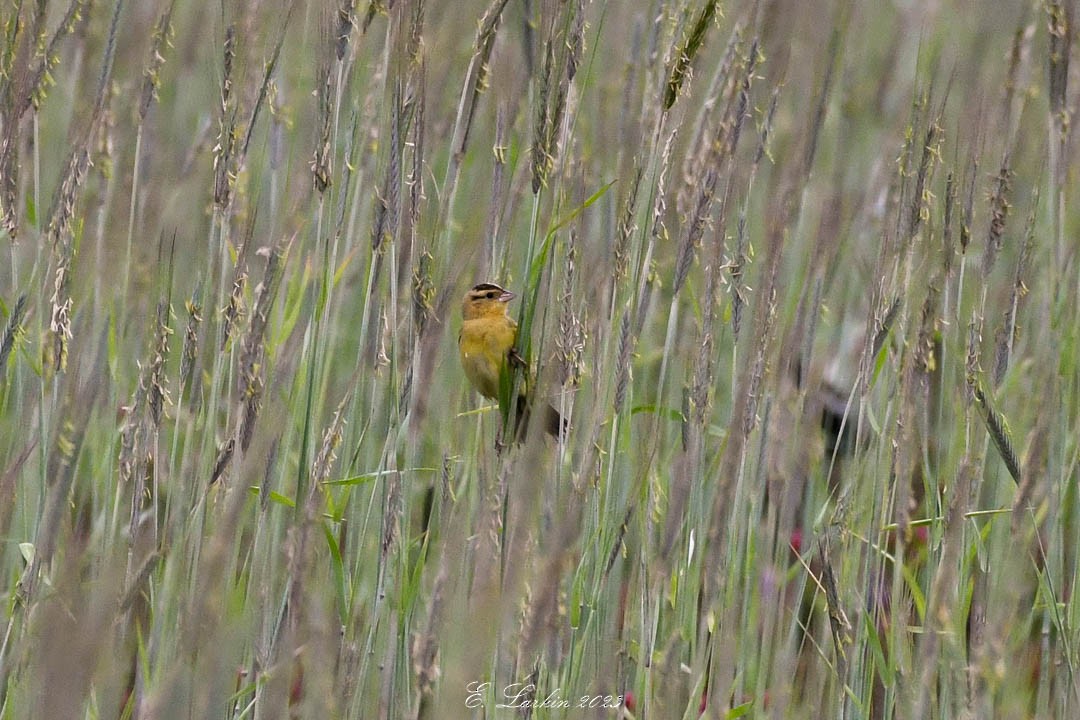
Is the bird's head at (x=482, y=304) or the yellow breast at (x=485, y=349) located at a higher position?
the bird's head at (x=482, y=304)

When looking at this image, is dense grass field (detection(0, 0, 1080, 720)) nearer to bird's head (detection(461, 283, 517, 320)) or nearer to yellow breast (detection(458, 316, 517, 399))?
yellow breast (detection(458, 316, 517, 399))

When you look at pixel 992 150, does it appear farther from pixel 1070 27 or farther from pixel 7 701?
pixel 7 701

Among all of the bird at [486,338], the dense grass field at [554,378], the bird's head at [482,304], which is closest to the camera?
the dense grass field at [554,378]

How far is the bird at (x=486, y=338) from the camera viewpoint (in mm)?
2311

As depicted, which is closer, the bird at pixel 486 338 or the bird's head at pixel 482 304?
the bird at pixel 486 338

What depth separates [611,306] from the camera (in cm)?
156

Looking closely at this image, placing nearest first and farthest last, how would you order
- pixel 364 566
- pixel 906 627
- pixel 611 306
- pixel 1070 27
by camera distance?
pixel 1070 27, pixel 611 306, pixel 906 627, pixel 364 566

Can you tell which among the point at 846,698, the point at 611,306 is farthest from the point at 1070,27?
the point at 846,698

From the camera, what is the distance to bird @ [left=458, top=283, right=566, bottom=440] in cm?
231

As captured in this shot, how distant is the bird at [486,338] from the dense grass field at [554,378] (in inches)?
15.9

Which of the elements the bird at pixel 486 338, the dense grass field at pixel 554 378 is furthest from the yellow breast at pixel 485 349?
the dense grass field at pixel 554 378

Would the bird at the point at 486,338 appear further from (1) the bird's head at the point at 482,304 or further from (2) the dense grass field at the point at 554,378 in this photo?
(2) the dense grass field at the point at 554,378

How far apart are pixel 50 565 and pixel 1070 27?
148 centimetres

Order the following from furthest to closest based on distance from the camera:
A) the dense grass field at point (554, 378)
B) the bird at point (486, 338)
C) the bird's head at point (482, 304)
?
the bird's head at point (482, 304) → the bird at point (486, 338) → the dense grass field at point (554, 378)
